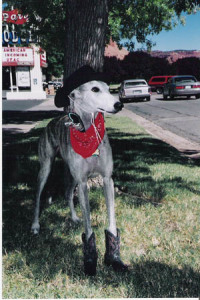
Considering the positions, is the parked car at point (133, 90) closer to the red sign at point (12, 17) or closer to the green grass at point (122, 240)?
the red sign at point (12, 17)

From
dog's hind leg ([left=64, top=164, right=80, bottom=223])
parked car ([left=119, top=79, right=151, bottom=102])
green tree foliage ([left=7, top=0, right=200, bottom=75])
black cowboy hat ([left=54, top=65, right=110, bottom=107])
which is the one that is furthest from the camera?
parked car ([left=119, top=79, right=151, bottom=102])

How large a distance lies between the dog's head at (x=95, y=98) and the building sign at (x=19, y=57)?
3034 cm

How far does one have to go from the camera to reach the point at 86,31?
11.2 ft

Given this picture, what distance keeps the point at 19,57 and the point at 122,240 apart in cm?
3104

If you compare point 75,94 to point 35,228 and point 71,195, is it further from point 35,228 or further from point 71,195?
point 35,228

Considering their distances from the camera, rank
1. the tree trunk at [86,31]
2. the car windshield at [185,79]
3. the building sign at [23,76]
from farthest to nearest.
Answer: the building sign at [23,76] → the car windshield at [185,79] → the tree trunk at [86,31]

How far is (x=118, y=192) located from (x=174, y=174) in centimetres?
143

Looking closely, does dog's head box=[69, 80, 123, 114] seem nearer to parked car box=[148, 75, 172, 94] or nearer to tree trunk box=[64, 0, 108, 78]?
tree trunk box=[64, 0, 108, 78]

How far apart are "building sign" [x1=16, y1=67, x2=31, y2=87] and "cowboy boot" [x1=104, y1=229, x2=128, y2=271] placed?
31.0 metres

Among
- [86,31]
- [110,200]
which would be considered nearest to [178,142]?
[86,31]

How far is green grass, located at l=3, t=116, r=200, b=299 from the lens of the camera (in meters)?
2.55

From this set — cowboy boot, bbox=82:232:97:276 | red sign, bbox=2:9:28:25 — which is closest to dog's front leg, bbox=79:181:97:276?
cowboy boot, bbox=82:232:97:276

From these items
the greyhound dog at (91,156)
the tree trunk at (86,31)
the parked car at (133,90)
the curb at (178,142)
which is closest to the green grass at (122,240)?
the greyhound dog at (91,156)

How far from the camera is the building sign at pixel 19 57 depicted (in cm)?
3095
